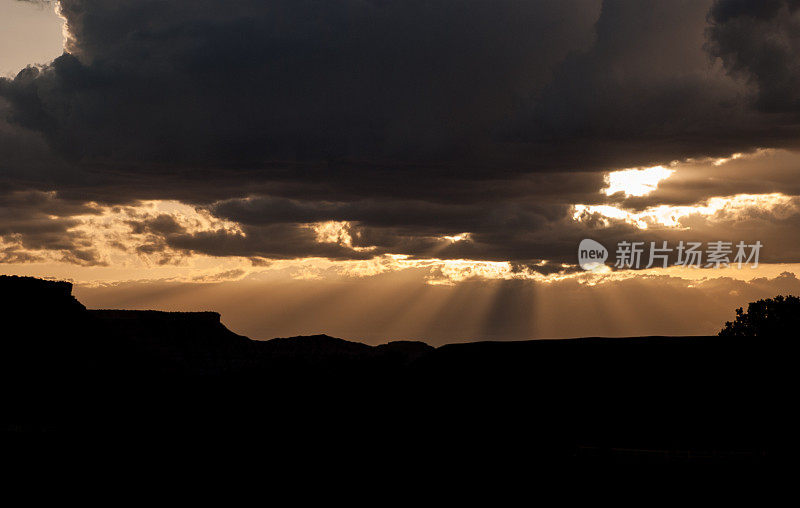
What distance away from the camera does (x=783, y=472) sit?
31.0 m

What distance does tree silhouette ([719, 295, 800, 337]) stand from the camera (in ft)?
282

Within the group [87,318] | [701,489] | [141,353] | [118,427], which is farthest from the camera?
[141,353]

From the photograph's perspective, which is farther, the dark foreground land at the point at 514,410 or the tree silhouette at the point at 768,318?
the tree silhouette at the point at 768,318

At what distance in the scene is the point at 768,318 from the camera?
8756cm

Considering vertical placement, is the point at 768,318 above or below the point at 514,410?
above

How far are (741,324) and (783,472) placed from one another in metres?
62.3

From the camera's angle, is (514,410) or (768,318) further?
(768,318)

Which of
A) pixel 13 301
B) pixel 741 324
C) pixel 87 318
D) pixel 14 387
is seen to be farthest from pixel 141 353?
pixel 741 324

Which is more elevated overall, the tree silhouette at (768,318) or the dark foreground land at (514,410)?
the tree silhouette at (768,318)

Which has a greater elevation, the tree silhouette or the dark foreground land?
the tree silhouette

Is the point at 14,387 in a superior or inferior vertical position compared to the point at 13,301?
inferior

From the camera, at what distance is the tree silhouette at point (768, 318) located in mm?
85875

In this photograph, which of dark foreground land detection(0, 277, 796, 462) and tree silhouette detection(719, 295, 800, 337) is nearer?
dark foreground land detection(0, 277, 796, 462)

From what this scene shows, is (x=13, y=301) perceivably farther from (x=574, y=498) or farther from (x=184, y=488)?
(x=574, y=498)
